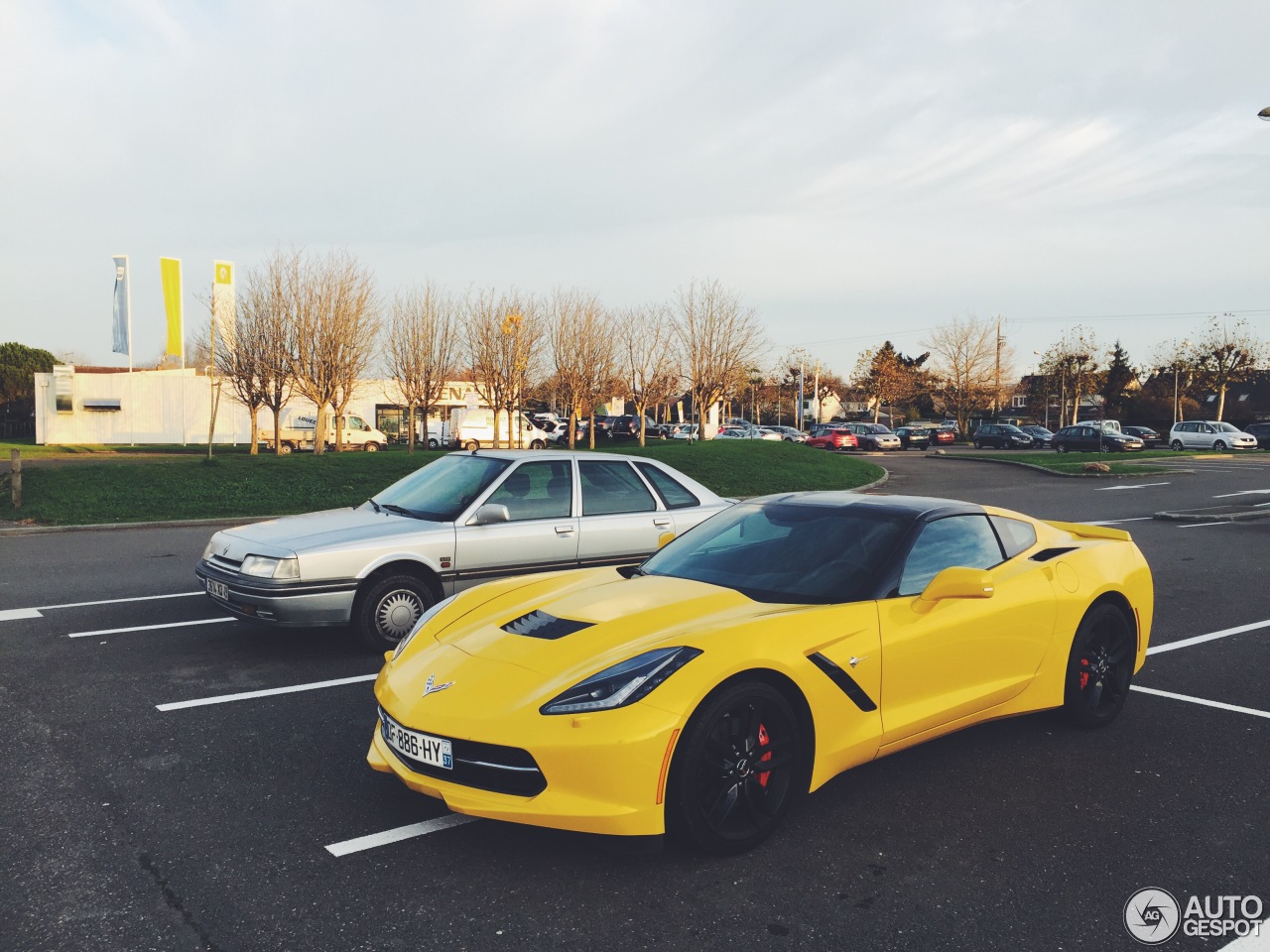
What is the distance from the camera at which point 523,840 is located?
371cm

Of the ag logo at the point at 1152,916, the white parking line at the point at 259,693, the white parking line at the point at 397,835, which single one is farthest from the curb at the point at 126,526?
the ag logo at the point at 1152,916

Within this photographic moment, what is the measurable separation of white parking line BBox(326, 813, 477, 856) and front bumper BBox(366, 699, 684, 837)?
1.88 feet

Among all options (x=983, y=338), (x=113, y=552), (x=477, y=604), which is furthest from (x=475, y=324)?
(x=983, y=338)

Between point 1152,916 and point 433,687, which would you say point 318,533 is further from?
point 1152,916

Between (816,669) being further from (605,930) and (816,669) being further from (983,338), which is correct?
(983,338)

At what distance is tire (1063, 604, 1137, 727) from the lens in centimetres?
499

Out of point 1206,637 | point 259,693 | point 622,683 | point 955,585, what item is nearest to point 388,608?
point 259,693

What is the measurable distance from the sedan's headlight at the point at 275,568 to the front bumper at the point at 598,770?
3.46m

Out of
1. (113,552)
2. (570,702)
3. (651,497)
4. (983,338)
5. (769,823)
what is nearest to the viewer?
(570,702)

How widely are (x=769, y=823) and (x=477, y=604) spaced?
1.78 meters

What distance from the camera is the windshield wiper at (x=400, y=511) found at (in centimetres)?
711

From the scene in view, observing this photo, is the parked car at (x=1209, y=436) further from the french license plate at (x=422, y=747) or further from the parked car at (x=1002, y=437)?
the french license plate at (x=422, y=747)

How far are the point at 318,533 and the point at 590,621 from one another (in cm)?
347

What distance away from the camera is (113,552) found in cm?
1205
